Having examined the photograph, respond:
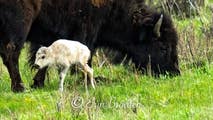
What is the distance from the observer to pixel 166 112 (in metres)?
8.41

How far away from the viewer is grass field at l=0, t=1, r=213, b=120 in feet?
25.9

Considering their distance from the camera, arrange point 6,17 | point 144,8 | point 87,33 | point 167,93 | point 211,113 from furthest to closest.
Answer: point 144,8, point 87,33, point 6,17, point 167,93, point 211,113

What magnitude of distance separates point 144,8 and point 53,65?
3442 millimetres

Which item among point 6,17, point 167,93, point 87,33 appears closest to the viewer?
point 167,93

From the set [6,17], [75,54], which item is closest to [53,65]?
[75,54]

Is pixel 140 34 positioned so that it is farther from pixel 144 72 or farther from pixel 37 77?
pixel 37 77

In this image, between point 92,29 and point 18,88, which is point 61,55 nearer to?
point 18,88

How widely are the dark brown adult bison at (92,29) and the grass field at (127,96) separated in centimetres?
37

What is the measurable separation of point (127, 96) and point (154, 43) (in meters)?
3.33
